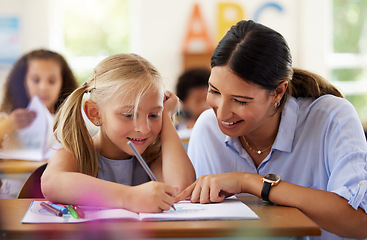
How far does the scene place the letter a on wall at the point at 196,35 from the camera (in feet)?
19.9

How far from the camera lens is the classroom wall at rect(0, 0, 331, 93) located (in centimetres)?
580

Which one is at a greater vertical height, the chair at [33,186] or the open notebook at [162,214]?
the open notebook at [162,214]

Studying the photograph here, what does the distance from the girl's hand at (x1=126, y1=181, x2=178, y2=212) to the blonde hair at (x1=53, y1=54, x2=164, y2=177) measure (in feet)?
1.05

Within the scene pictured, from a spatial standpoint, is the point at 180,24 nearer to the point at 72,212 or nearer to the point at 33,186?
the point at 33,186

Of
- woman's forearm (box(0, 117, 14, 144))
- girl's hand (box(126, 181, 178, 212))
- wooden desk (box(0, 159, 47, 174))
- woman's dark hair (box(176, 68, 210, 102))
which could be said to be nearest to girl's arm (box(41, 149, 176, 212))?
girl's hand (box(126, 181, 178, 212))

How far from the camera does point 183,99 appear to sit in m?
4.26

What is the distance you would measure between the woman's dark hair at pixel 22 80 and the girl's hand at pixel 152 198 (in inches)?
90.6

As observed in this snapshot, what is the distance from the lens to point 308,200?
3.86 feet

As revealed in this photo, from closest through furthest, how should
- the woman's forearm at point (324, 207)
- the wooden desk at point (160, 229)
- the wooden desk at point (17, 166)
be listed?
the wooden desk at point (160, 229) → the woman's forearm at point (324, 207) → the wooden desk at point (17, 166)

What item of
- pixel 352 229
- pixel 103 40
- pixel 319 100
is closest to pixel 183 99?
Answer: pixel 103 40

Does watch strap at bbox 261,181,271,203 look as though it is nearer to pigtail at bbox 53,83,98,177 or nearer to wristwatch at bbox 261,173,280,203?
wristwatch at bbox 261,173,280,203

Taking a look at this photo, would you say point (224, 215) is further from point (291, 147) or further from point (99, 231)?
point (291, 147)

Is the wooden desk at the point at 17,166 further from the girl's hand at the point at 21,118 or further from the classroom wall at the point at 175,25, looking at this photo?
the classroom wall at the point at 175,25

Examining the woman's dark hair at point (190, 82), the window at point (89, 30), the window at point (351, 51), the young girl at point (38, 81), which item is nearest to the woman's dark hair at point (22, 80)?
the young girl at point (38, 81)
